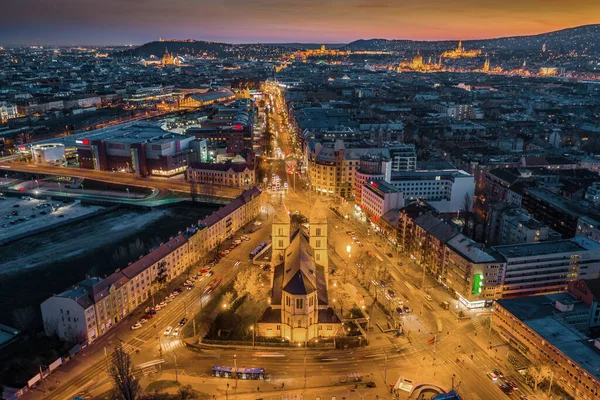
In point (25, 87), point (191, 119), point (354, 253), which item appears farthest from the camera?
point (25, 87)

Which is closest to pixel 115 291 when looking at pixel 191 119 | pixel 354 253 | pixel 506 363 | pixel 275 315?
pixel 275 315

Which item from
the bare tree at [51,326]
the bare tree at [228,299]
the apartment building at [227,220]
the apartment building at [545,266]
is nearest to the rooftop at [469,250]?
the apartment building at [545,266]

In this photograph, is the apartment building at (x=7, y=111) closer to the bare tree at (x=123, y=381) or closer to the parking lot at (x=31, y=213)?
the parking lot at (x=31, y=213)

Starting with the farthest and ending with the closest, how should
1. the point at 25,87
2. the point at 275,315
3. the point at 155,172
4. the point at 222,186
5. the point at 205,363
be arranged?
the point at 25,87, the point at 155,172, the point at 222,186, the point at 275,315, the point at 205,363

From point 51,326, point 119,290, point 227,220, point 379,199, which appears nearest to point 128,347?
point 119,290

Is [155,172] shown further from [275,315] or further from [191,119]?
[275,315]

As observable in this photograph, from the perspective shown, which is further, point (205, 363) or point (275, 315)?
point (275, 315)
